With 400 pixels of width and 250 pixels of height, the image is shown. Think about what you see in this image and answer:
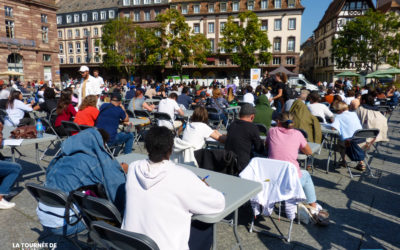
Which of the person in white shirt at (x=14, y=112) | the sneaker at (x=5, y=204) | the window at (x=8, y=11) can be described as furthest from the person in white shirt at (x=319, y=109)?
the window at (x=8, y=11)

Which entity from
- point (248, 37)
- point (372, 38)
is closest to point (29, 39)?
point (248, 37)

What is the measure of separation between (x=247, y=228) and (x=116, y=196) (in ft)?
6.20

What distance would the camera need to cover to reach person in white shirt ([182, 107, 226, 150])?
13.1 feet

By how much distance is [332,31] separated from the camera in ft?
152

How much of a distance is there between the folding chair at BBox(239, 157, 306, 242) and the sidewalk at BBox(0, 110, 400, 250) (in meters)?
0.35

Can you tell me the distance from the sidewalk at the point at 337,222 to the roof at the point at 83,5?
191 feet

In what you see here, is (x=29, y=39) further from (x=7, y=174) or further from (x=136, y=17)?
(x=7, y=174)

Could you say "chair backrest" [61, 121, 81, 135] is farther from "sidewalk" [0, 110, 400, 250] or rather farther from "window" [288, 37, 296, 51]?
"window" [288, 37, 296, 51]

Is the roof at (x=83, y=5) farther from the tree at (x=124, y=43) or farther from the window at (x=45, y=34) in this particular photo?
the window at (x=45, y=34)

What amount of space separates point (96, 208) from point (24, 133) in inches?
124

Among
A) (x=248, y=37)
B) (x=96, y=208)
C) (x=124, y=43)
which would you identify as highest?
(x=124, y=43)

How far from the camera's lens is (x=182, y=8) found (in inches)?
1890

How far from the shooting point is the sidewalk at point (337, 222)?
10.4 ft

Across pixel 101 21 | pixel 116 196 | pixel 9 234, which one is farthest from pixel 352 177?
pixel 101 21
